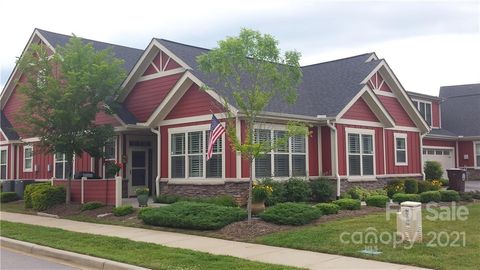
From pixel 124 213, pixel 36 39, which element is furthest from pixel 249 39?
pixel 36 39

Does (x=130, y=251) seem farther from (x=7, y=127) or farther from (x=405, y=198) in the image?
(x=7, y=127)

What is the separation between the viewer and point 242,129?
679 inches

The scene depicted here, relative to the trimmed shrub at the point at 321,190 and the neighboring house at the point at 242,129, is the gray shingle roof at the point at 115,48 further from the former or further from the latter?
the trimmed shrub at the point at 321,190

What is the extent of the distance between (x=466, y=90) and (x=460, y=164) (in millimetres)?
7730

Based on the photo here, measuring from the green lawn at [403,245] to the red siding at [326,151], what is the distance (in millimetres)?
6126

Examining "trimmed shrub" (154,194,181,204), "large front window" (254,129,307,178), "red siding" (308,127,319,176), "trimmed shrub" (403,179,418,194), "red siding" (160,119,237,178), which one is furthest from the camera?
"trimmed shrub" (403,179,418,194)

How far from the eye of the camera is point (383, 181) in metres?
22.0

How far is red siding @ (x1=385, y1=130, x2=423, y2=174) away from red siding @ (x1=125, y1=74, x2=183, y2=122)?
33.4ft

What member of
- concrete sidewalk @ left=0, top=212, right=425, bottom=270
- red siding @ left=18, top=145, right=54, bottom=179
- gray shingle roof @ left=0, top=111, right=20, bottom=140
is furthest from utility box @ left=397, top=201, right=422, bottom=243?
gray shingle roof @ left=0, top=111, right=20, bottom=140

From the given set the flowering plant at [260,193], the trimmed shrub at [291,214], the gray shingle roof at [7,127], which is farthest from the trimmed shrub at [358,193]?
the gray shingle roof at [7,127]

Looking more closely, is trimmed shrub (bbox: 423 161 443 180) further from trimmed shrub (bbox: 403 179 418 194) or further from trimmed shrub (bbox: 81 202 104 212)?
trimmed shrub (bbox: 81 202 104 212)

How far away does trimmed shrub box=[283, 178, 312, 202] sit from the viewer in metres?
17.6

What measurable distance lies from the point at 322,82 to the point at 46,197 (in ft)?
43.0

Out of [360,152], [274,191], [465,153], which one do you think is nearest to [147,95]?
[274,191]
